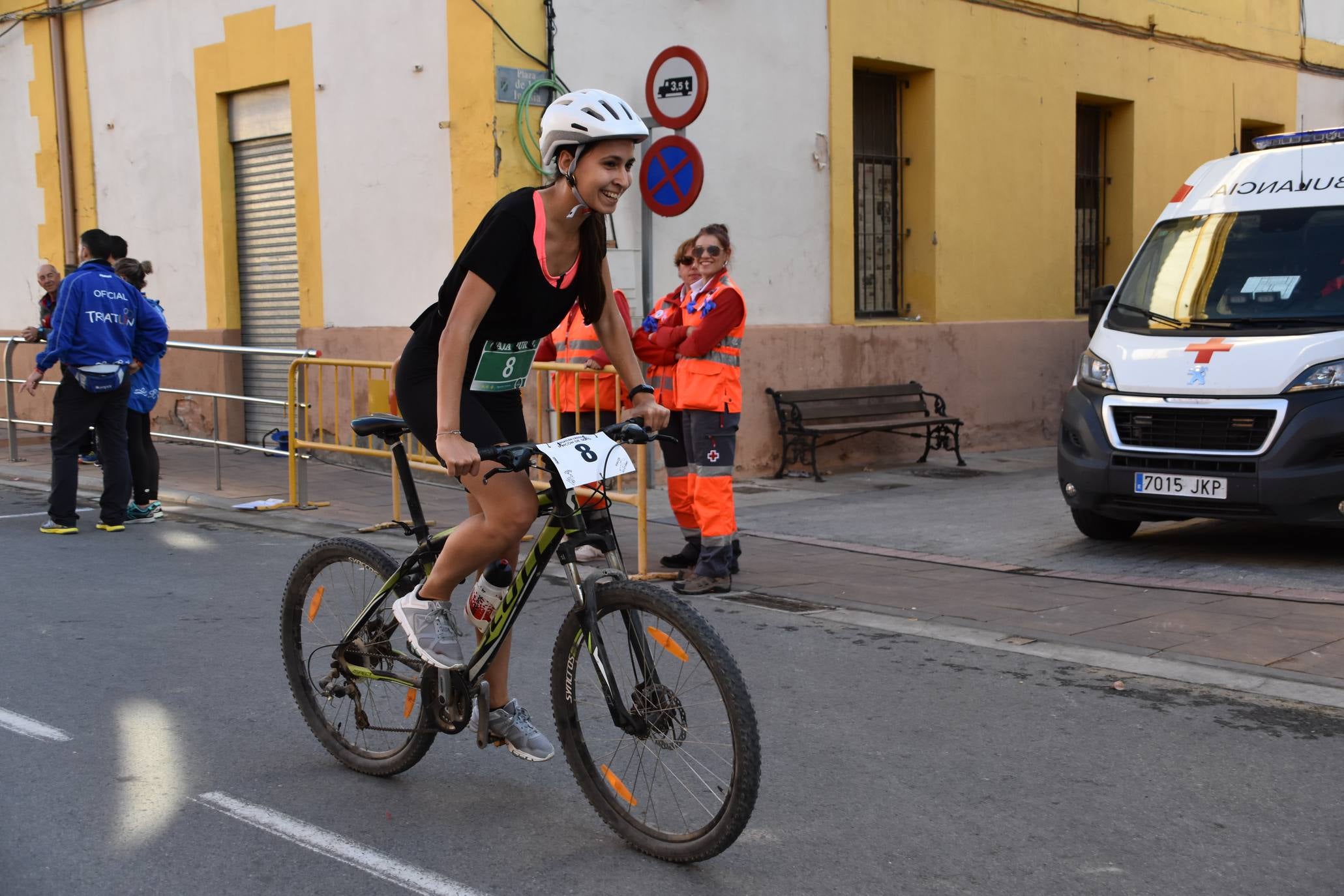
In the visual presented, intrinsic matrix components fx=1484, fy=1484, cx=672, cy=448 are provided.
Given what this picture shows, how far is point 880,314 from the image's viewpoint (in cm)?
1459

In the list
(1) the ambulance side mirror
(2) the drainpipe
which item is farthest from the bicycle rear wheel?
(2) the drainpipe

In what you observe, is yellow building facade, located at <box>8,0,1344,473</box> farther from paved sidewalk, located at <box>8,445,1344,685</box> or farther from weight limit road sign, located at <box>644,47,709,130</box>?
paved sidewalk, located at <box>8,445,1344,685</box>

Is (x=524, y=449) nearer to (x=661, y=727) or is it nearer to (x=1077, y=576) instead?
(x=661, y=727)

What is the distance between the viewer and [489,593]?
410 cm

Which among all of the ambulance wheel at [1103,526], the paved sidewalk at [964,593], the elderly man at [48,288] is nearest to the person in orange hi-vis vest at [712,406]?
the paved sidewalk at [964,593]

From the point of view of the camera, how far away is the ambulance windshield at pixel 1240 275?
8.33 m

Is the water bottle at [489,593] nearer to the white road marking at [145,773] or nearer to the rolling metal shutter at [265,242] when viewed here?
the white road marking at [145,773]

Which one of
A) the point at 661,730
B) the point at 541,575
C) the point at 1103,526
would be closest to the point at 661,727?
the point at 661,730

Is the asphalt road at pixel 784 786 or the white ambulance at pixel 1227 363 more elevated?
the white ambulance at pixel 1227 363

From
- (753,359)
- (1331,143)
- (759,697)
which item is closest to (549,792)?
(759,697)

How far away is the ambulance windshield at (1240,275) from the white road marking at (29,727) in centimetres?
623

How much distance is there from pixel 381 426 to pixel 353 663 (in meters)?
0.75

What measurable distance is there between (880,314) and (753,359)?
243 centimetres

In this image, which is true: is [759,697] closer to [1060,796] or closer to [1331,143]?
[1060,796]
